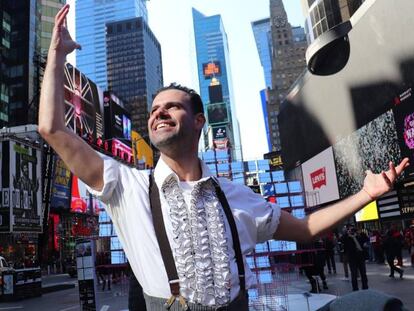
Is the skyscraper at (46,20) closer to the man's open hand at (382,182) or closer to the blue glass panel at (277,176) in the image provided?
the blue glass panel at (277,176)

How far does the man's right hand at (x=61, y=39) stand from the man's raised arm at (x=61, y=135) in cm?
7

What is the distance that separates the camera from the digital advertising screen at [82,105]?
45291 mm

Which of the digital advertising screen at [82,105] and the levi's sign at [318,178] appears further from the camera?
the digital advertising screen at [82,105]

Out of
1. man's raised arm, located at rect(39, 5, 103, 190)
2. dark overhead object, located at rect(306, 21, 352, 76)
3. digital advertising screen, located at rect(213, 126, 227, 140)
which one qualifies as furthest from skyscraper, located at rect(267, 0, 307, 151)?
man's raised arm, located at rect(39, 5, 103, 190)

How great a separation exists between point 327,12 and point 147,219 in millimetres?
37291

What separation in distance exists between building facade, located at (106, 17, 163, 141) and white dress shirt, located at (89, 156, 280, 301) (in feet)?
447

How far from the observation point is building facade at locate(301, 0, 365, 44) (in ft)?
105

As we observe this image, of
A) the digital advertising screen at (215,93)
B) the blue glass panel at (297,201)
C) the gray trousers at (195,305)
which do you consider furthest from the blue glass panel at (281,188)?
the digital advertising screen at (215,93)

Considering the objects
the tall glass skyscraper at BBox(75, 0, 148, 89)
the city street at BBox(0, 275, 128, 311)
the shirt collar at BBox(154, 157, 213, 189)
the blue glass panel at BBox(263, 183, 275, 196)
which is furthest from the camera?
the tall glass skyscraper at BBox(75, 0, 148, 89)

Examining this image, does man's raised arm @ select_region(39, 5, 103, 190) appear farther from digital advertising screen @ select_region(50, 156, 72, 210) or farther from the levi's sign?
digital advertising screen @ select_region(50, 156, 72, 210)

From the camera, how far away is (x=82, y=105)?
160 ft

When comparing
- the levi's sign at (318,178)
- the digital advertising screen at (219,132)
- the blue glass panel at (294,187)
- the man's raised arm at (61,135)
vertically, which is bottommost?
the man's raised arm at (61,135)

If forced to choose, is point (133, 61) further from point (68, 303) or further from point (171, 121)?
point (171, 121)

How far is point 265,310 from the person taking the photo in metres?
8.48
